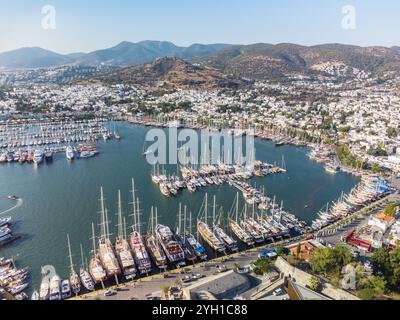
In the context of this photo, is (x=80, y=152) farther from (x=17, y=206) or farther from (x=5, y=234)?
(x=5, y=234)

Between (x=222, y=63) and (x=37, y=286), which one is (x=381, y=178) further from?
(x=222, y=63)

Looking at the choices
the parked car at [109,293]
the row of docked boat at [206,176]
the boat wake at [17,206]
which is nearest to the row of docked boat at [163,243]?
the parked car at [109,293]

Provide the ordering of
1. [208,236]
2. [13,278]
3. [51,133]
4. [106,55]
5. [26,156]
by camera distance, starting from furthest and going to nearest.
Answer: [106,55] < [51,133] < [26,156] < [208,236] < [13,278]

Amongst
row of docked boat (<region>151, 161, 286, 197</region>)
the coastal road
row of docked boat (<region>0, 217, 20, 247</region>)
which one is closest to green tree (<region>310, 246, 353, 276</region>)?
the coastal road

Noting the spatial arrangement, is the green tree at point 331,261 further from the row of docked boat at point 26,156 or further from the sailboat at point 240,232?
the row of docked boat at point 26,156

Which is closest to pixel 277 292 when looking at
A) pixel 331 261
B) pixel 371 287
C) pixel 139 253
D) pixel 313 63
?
pixel 331 261

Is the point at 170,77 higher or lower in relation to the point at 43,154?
higher

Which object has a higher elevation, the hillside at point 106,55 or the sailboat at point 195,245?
the hillside at point 106,55
